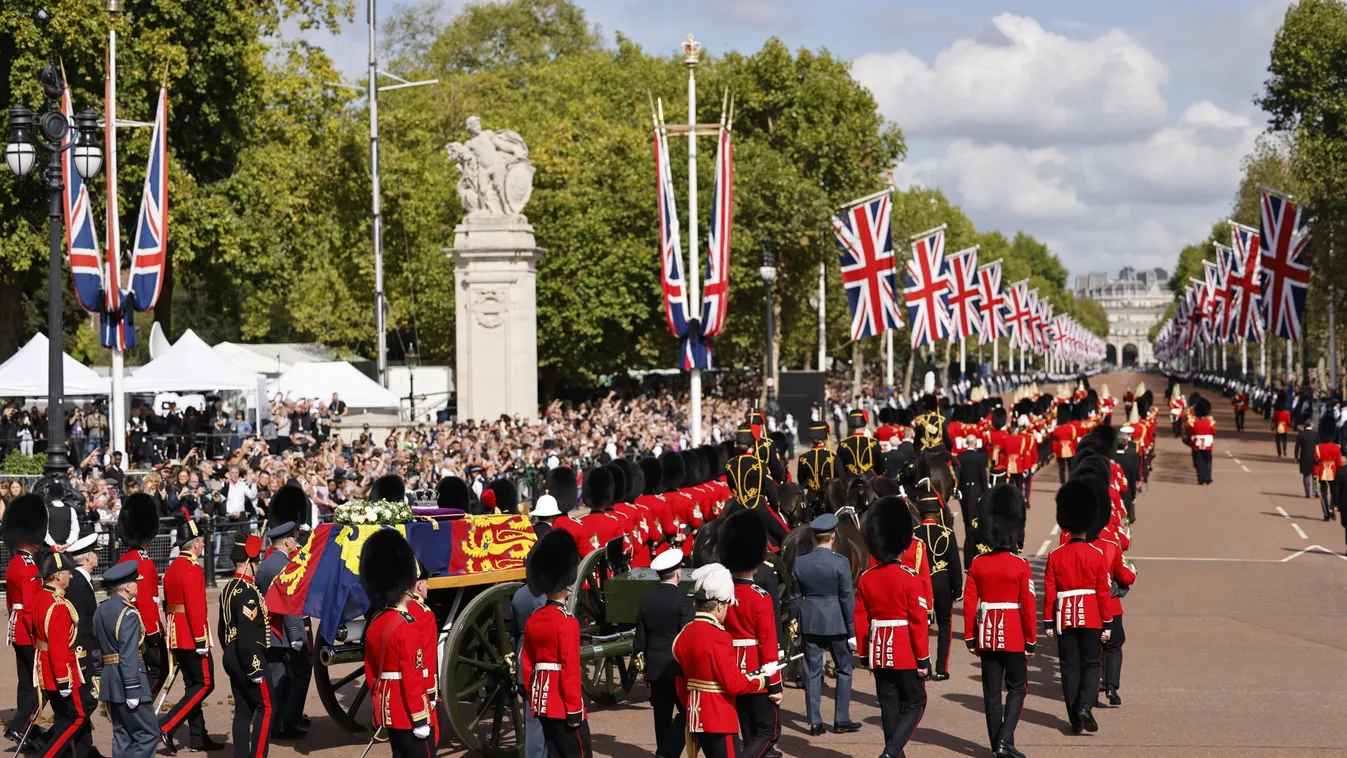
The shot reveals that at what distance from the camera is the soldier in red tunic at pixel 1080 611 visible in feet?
34.7

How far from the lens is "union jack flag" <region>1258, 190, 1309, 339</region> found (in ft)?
124

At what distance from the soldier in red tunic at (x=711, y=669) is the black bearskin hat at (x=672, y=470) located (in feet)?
25.0

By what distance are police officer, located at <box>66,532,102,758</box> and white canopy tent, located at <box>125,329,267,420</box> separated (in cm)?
1599

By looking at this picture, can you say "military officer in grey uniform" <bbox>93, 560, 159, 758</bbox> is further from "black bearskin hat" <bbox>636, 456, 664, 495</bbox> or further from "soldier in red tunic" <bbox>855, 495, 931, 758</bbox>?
"black bearskin hat" <bbox>636, 456, 664, 495</bbox>

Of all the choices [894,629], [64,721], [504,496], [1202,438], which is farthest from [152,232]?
[1202,438]

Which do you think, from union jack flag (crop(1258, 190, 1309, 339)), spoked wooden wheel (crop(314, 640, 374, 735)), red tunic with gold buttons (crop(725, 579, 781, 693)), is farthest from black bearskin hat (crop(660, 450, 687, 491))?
union jack flag (crop(1258, 190, 1309, 339))

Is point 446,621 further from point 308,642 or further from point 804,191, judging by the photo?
point 804,191

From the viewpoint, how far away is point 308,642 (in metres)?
10.6

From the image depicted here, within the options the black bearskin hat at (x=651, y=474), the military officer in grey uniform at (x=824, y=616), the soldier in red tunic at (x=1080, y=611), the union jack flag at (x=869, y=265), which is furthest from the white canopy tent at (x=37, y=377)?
the soldier in red tunic at (x=1080, y=611)

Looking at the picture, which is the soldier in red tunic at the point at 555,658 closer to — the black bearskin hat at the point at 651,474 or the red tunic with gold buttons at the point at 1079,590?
the red tunic with gold buttons at the point at 1079,590

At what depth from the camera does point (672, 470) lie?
15750 mm

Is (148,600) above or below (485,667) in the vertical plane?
above

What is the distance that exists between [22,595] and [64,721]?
122 cm

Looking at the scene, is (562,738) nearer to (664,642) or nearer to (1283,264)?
(664,642)
